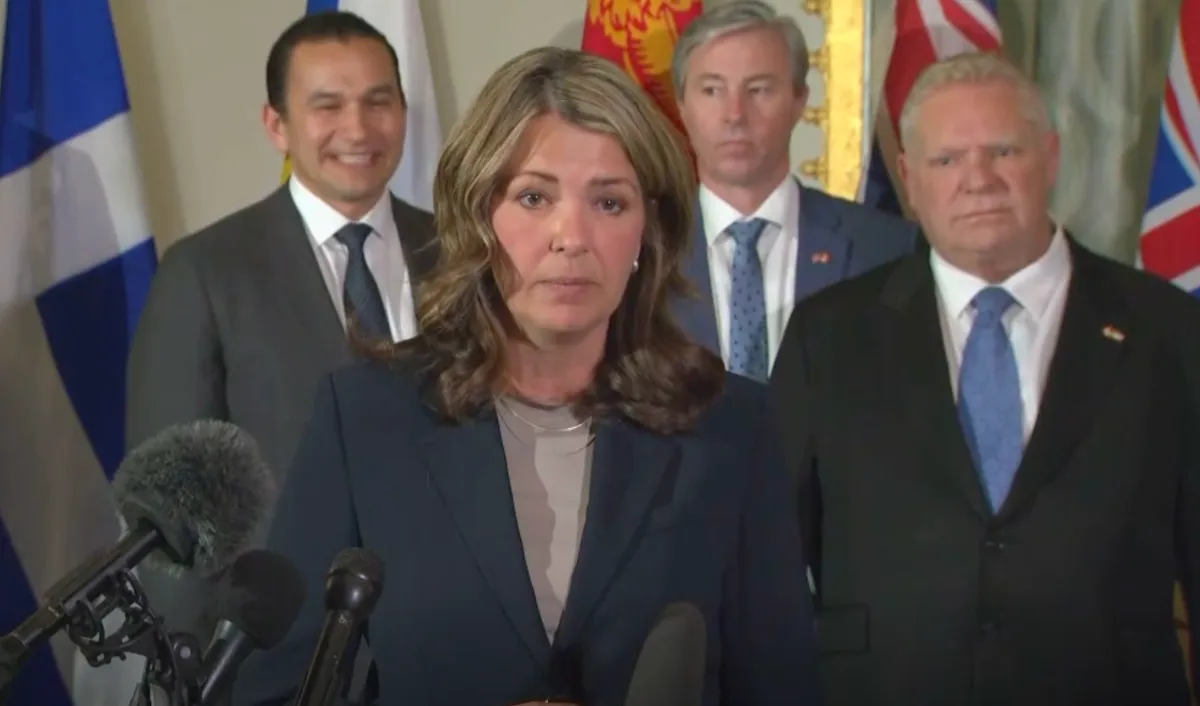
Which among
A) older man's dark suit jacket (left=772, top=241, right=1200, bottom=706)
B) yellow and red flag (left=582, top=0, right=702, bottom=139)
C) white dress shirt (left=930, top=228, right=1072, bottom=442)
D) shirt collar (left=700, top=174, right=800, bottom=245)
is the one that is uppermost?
yellow and red flag (left=582, top=0, right=702, bottom=139)

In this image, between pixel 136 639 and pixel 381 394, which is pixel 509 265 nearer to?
pixel 381 394

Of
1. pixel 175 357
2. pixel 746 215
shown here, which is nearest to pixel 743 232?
pixel 746 215

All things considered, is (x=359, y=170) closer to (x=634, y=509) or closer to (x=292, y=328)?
(x=292, y=328)

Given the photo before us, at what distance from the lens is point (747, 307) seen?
2.21 meters

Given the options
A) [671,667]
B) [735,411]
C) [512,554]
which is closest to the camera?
[671,667]

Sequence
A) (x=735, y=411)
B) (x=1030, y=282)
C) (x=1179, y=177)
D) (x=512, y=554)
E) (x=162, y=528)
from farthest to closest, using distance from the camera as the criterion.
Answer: (x=1179, y=177)
(x=1030, y=282)
(x=735, y=411)
(x=512, y=554)
(x=162, y=528)

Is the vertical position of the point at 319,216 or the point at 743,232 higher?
the point at 319,216

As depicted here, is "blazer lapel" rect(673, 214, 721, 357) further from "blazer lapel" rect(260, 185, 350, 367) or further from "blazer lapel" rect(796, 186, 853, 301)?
"blazer lapel" rect(260, 185, 350, 367)

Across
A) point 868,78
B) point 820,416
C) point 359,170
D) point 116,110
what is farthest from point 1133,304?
point 116,110

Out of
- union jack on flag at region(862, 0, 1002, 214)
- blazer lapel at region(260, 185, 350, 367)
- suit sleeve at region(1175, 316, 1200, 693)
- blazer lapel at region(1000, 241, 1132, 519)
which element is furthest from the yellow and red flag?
suit sleeve at region(1175, 316, 1200, 693)

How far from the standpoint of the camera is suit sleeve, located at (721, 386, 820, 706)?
123cm

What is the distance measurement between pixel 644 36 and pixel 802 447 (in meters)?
0.91

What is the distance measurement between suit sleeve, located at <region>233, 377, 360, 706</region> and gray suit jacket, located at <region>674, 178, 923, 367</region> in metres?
1.03

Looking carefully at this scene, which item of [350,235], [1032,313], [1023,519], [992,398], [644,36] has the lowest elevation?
[1023,519]
